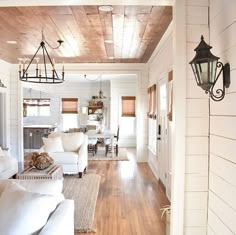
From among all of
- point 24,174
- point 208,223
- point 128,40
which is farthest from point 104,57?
point 208,223

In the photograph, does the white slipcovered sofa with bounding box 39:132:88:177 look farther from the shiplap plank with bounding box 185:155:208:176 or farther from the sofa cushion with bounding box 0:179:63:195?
the shiplap plank with bounding box 185:155:208:176

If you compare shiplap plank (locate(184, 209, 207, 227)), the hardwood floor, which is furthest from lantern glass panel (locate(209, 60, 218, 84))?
the hardwood floor

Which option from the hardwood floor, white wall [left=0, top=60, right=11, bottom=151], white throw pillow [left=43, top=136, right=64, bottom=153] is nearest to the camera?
the hardwood floor

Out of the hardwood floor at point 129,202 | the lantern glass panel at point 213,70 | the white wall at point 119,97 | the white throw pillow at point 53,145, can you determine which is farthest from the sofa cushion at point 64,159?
the white wall at point 119,97

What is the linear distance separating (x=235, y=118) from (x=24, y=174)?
329 centimetres

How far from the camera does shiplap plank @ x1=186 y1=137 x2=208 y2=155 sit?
2398mm

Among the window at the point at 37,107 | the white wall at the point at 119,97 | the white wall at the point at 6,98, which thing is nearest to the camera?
the white wall at the point at 6,98

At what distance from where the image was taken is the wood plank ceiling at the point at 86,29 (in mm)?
3451

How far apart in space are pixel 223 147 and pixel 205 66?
64 cm

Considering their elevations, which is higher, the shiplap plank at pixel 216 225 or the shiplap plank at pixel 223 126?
the shiplap plank at pixel 223 126

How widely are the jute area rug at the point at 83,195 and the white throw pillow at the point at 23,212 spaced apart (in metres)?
1.54

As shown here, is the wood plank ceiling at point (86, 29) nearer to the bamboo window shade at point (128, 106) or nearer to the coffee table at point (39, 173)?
the coffee table at point (39, 173)

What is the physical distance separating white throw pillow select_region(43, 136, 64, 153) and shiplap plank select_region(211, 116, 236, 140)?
440 centimetres

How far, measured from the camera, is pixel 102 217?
3.77 meters
